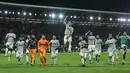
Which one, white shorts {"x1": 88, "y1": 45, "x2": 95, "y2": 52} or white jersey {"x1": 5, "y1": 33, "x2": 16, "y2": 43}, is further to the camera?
white jersey {"x1": 5, "y1": 33, "x2": 16, "y2": 43}

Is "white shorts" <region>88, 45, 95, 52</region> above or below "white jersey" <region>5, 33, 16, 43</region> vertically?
below

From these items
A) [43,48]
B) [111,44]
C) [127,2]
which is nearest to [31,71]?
[43,48]

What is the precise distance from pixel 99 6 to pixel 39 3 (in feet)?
42.0

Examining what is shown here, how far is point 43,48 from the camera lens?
81.3ft

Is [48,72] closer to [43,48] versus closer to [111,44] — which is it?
[43,48]

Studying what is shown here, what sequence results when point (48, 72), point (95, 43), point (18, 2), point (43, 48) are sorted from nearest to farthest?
point (48, 72) → point (43, 48) → point (95, 43) → point (18, 2)

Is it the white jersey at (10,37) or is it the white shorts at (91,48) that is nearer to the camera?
the white shorts at (91,48)

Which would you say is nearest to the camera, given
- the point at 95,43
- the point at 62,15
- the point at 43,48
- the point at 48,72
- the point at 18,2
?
the point at 48,72

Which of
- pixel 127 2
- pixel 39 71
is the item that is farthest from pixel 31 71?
pixel 127 2

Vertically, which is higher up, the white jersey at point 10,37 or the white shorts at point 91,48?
the white jersey at point 10,37

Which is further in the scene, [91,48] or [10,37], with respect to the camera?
[10,37]

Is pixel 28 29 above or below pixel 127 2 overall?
below

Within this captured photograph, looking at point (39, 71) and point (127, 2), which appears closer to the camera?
point (39, 71)

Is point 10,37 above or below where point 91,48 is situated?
above
